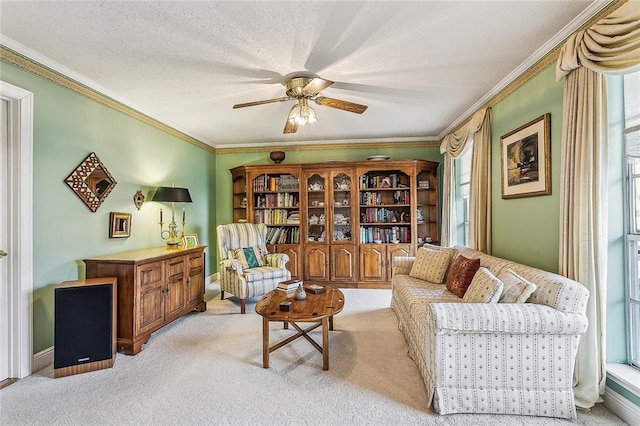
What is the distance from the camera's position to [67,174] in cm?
262

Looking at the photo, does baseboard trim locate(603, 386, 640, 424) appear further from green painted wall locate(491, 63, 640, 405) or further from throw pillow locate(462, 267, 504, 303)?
throw pillow locate(462, 267, 504, 303)

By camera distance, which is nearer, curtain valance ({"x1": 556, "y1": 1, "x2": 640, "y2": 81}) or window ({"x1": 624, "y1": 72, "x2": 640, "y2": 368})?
curtain valance ({"x1": 556, "y1": 1, "x2": 640, "y2": 81})

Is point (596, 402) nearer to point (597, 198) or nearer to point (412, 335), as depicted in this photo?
point (412, 335)

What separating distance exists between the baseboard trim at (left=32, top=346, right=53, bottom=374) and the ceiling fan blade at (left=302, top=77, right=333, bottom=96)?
3.22m

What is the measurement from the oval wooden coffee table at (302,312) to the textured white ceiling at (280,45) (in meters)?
2.13

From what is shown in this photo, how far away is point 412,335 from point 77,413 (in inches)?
97.7

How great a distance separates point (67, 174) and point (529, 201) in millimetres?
4259

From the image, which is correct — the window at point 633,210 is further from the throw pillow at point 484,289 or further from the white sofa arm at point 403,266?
the white sofa arm at point 403,266

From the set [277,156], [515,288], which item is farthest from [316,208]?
[515,288]

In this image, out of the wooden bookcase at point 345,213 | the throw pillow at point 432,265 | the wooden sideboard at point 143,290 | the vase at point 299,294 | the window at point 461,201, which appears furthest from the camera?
the wooden bookcase at point 345,213

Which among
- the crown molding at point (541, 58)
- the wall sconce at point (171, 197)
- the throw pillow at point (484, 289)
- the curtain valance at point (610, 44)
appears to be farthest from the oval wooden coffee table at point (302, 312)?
the crown molding at point (541, 58)

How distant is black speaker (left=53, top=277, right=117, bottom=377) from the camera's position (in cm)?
224

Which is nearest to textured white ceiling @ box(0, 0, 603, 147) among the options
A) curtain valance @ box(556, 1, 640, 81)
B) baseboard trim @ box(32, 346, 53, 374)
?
curtain valance @ box(556, 1, 640, 81)

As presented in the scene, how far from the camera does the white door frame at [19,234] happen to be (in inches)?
86.7
